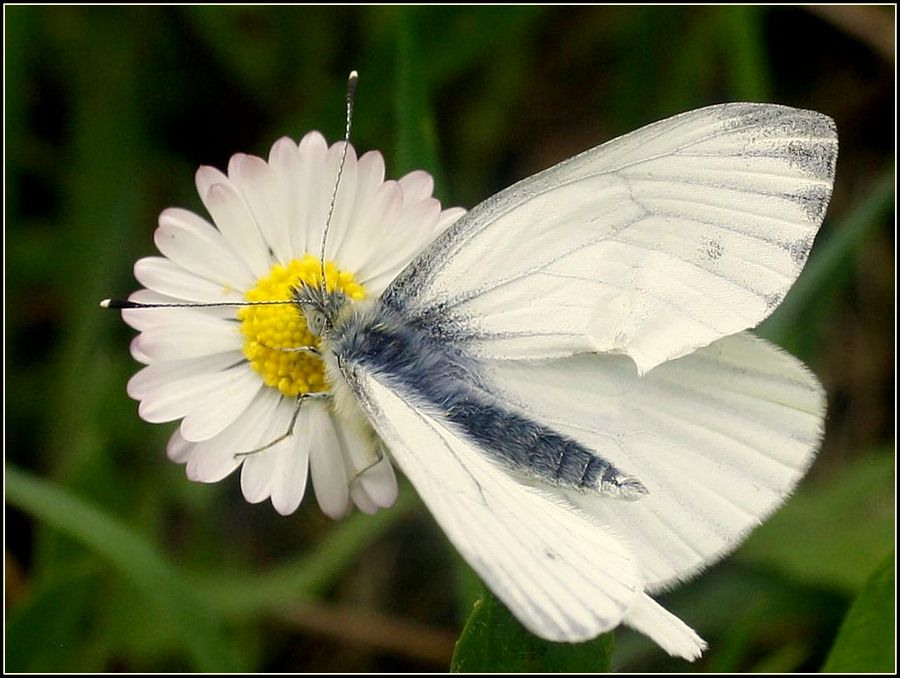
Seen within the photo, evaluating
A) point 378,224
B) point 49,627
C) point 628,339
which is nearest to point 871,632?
point 628,339

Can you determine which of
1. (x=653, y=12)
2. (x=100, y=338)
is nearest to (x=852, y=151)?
(x=653, y=12)

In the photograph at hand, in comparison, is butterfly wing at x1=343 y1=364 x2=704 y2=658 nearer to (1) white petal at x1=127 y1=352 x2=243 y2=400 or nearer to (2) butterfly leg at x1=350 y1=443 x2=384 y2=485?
(2) butterfly leg at x1=350 y1=443 x2=384 y2=485

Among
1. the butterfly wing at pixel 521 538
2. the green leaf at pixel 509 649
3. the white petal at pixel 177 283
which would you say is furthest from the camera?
the white petal at pixel 177 283

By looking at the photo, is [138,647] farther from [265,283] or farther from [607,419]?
[607,419]

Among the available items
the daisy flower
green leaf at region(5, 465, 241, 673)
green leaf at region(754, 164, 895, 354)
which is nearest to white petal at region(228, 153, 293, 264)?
the daisy flower

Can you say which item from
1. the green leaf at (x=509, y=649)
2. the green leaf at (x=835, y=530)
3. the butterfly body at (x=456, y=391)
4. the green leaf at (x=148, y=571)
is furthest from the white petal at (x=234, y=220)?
the green leaf at (x=835, y=530)

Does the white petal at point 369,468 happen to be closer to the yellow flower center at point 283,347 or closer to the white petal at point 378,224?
the yellow flower center at point 283,347

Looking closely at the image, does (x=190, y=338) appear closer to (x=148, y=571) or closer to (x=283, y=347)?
(x=283, y=347)
